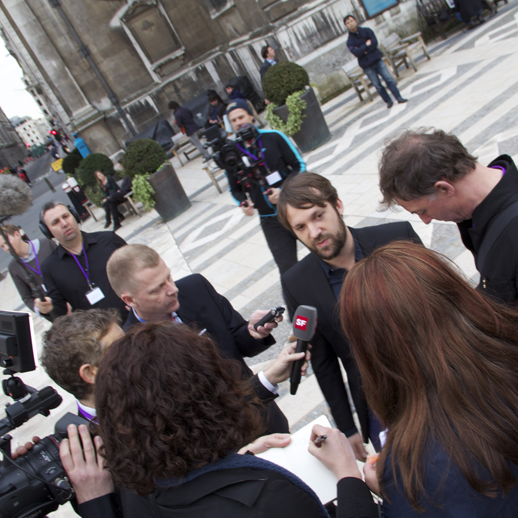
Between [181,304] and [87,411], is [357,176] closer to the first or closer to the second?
[181,304]

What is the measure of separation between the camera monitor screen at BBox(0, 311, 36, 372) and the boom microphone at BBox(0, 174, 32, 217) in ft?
6.16

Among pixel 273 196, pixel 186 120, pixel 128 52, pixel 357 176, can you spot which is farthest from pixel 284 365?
pixel 128 52

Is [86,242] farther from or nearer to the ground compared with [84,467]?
farther from the ground

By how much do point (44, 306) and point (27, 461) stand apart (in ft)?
7.93

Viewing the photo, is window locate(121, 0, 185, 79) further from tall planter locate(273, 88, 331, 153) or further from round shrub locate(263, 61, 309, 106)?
tall planter locate(273, 88, 331, 153)

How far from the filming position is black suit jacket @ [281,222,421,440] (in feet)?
7.51

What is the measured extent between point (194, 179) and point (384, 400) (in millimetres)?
12914

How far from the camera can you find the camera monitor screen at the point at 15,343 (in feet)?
7.01

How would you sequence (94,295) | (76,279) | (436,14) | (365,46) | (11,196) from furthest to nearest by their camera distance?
(436,14), (365,46), (76,279), (94,295), (11,196)

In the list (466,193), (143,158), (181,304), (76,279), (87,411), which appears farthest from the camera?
(143,158)

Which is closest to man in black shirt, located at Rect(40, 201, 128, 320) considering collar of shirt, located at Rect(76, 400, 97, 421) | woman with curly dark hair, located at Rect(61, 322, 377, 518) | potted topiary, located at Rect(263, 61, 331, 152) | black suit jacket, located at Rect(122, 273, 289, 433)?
black suit jacket, located at Rect(122, 273, 289, 433)

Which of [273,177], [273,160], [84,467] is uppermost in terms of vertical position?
[273,160]

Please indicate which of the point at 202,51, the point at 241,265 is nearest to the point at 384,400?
the point at 241,265

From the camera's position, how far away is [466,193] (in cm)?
211
